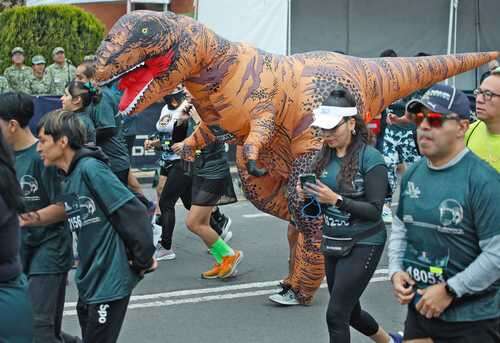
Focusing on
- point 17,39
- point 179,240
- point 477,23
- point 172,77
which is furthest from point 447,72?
point 477,23

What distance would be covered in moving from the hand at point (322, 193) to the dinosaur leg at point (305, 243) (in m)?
1.70

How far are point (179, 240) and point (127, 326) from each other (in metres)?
2.95

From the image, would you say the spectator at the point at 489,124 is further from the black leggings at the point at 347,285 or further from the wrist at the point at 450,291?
the wrist at the point at 450,291

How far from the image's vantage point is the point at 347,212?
5.02m

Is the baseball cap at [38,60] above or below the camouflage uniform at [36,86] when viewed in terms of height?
above

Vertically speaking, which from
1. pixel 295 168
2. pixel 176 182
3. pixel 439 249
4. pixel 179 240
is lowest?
pixel 179 240

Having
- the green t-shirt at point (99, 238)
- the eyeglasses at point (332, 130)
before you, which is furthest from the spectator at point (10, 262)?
the eyeglasses at point (332, 130)

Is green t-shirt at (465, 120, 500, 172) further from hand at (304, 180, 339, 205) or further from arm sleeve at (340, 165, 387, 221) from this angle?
hand at (304, 180, 339, 205)

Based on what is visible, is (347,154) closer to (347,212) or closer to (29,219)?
(347,212)

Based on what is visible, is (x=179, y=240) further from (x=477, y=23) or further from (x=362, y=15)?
(x=477, y=23)

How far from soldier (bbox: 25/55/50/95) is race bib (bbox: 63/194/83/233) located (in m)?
11.1

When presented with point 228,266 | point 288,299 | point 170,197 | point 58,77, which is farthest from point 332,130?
point 58,77

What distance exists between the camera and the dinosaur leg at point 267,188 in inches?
287

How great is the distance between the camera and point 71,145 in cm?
475
